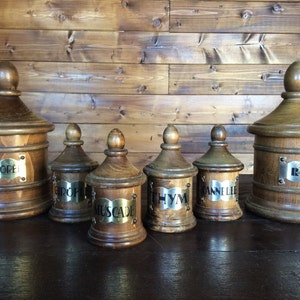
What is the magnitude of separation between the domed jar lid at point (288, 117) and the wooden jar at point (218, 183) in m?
0.10

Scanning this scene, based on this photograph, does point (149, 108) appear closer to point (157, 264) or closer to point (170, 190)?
point (170, 190)

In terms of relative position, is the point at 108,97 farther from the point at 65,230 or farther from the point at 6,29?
the point at 65,230

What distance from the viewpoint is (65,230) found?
30.0 inches

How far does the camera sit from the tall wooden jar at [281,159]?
2.63ft

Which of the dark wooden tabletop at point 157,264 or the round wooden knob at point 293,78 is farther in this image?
the round wooden knob at point 293,78

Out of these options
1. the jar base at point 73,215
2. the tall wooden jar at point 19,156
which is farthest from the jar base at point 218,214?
the tall wooden jar at point 19,156

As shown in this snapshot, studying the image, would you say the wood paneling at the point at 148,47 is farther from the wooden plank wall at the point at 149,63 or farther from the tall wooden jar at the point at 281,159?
the tall wooden jar at the point at 281,159

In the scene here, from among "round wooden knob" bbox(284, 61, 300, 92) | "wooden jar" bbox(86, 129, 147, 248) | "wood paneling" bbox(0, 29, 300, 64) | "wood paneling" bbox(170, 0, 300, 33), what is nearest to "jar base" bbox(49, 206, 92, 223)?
"wooden jar" bbox(86, 129, 147, 248)

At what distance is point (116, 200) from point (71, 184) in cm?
17

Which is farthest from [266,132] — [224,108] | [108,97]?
[108,97]

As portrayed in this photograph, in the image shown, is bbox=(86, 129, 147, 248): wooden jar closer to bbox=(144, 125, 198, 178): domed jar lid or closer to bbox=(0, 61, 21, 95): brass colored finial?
bbox=(144, 125, 198, 178): domed jar lid

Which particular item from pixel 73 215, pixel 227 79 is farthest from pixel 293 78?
pixel 227 79

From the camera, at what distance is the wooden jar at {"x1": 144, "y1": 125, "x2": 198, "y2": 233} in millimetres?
721

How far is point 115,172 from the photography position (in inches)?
26.1
